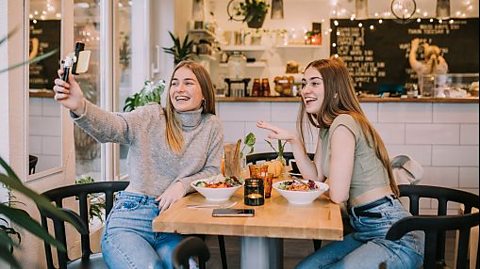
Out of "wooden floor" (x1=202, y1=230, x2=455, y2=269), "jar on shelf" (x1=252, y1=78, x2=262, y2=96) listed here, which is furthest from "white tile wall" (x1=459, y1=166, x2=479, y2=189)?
"jar on shelf" (x1=252, y1=78, x2=262, y2=96)

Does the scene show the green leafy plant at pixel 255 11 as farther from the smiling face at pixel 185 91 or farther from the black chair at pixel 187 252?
the black chair at pixel 187 252

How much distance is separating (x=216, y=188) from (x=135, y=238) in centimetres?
35

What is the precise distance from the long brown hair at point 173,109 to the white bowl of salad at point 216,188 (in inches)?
7.8

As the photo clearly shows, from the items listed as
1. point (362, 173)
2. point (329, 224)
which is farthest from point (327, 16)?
point (329, 224)

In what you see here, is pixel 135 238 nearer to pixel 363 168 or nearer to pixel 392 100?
pixel 363 168

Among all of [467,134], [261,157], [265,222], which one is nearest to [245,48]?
[467,134]

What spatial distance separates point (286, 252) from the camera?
390 centimetres

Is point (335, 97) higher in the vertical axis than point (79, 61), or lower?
lower

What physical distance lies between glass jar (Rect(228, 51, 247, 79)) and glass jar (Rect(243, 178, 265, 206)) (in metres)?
5.49

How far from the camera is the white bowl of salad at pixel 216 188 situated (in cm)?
209

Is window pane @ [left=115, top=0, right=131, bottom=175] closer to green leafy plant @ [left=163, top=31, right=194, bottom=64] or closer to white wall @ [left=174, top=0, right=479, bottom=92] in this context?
green leafy plant @ [left=163, top=31, right=194, bottom=64]

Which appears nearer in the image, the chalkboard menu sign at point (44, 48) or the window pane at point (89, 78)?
the chalkboard menu sign at point (44, 48)

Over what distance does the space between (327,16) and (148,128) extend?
617 centimetres

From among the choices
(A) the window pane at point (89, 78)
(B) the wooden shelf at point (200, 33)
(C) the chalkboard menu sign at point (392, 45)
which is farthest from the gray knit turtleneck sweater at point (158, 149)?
(C) the chalkboard menu sign at point (392, 45)
